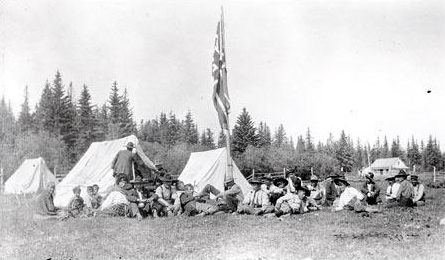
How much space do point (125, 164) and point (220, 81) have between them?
14.7 ft

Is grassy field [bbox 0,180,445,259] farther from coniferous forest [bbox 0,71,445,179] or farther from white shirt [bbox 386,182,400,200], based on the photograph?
coniferous forest [bbox 0,71,445,179]

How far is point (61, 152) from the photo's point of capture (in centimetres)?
3991

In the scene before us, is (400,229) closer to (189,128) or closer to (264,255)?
(264,255)

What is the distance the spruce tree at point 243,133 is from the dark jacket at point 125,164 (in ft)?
122

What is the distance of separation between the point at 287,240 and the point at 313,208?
4.54 m

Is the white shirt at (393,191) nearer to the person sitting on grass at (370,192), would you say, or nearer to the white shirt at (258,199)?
the person sitting on grass at (370,192)

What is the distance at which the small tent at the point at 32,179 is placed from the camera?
852 inches

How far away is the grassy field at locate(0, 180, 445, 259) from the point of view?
231 inches

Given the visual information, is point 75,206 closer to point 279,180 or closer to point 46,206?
point 46,206

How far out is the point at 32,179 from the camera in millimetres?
21922

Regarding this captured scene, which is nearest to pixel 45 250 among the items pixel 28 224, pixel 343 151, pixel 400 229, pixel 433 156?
pixel 28 224

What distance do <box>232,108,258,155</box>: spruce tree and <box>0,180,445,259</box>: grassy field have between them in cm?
4145

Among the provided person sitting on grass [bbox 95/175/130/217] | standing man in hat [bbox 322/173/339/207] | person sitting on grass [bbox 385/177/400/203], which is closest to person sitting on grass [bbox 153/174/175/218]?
person sitting on grass [bbox 95/175/130/217]

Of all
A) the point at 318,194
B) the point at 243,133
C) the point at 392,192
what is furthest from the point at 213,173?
the point at 243,133
